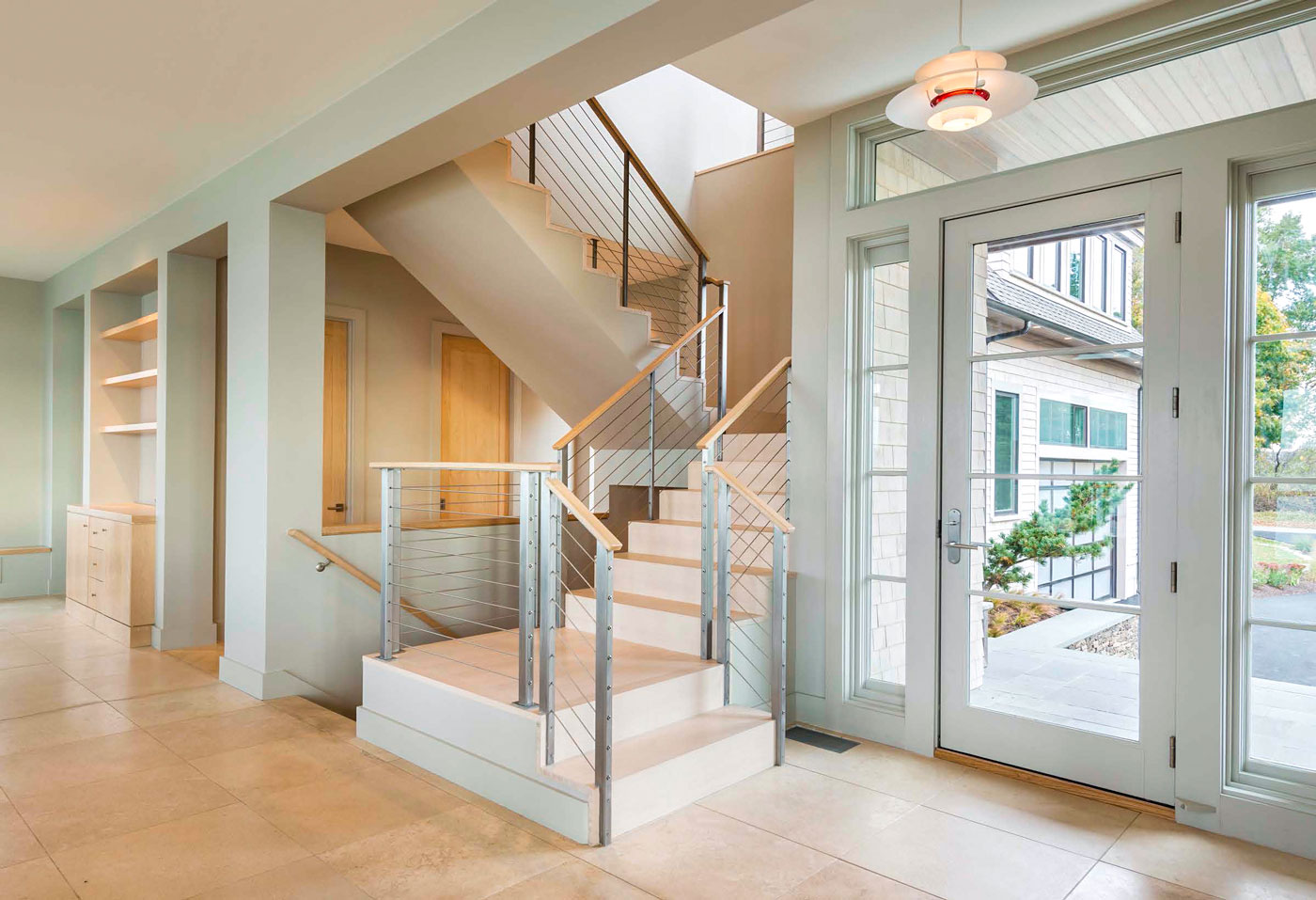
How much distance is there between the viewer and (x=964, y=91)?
236 cm

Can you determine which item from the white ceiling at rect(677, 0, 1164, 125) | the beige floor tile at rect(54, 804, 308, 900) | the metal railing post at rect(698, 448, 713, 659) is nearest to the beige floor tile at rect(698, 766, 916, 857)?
the metal railing post at rect(698, 448, 713, 659)

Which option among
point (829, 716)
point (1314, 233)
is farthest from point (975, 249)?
point (829, 716)

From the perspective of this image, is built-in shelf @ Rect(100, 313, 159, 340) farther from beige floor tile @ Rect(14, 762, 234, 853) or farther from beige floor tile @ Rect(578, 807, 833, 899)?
beige floor tile @ Rect(578, 807, 833, 899)

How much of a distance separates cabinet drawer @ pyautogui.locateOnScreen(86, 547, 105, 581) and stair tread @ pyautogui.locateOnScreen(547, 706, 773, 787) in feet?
15.6

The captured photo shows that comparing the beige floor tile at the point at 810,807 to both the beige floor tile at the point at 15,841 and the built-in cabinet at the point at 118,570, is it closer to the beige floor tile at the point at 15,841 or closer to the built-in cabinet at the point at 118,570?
the beige floor tile at the point at 15,841

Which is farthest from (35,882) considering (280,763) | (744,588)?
(744,588)

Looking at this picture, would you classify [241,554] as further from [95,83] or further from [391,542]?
[95,83]

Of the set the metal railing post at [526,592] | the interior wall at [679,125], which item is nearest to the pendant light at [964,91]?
the metal railing post at [526,592]

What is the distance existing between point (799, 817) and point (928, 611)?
1.13m

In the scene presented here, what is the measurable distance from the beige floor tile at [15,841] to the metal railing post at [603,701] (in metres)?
1.79

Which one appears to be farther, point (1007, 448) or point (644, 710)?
point (1007, 448)

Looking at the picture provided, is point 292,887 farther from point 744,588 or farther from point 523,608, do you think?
point 744,588

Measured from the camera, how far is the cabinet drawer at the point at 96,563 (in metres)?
6.02

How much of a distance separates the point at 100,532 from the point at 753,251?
17.4 ft
